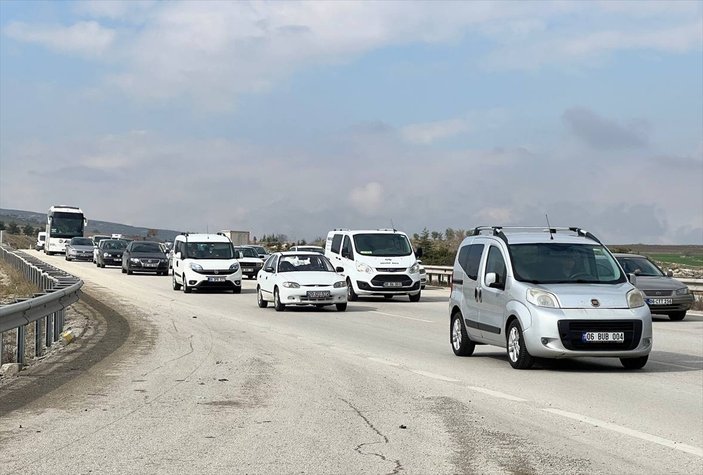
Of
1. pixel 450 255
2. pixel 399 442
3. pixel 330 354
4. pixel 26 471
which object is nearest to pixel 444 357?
pixel 330 354

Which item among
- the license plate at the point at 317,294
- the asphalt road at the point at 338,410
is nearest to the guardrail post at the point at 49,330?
the asphalt road at the point at 338,410

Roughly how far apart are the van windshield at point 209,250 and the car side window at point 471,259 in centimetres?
2095

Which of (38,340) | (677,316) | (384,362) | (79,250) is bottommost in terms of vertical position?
(384,362)

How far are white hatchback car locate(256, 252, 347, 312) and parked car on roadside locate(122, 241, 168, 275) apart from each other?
25080mm

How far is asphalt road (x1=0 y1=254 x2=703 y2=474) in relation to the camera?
7629mm

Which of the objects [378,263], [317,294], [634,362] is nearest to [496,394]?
[634,362]

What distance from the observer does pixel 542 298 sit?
45.9 ft

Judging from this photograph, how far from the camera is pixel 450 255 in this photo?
2506 inches

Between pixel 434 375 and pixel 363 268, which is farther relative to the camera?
pixel 363 268

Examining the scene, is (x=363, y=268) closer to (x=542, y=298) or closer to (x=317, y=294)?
(x=317, y=294)

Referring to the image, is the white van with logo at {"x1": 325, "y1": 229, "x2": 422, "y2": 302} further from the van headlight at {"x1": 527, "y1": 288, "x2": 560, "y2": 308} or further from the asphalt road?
the van headlight at {"x1": 527, "y1": 288, "x2": 560, "y2": 308}

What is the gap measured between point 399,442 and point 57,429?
276 centimetres

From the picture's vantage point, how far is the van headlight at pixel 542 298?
13.9 m

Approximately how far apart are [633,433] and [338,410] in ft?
8.67
